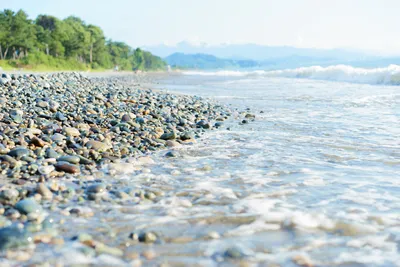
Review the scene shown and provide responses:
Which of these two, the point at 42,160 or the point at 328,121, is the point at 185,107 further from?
the point at 42,160

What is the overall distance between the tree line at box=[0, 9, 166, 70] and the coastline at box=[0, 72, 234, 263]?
4389 cm

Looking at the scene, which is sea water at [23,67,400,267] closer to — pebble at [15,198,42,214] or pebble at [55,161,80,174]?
pebble at [15,198,42,214]

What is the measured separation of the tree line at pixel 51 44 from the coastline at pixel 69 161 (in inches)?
1728

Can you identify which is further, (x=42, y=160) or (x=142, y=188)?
(x=42, y=160)

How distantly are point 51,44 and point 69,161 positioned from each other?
6140 cm

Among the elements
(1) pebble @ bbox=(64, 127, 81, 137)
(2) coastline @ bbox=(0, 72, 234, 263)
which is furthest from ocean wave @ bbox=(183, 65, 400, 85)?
(1) pebble @ bbox=(64, 127, 81, 137)

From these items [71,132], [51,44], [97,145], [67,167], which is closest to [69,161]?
[67,167]

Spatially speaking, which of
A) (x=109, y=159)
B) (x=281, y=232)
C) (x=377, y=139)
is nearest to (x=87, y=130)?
(x=109, y=159)

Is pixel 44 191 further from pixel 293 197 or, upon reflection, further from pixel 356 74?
pixel 356 74

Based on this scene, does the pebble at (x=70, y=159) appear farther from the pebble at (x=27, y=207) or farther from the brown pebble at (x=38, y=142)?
the pebble at (x=27, y=207)

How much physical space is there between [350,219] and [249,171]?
5.23 ft

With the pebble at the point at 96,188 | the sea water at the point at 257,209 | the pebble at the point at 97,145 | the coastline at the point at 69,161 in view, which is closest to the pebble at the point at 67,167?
the coastline at the point at 69,161

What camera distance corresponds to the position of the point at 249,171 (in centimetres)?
459

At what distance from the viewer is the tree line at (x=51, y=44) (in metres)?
48.9
